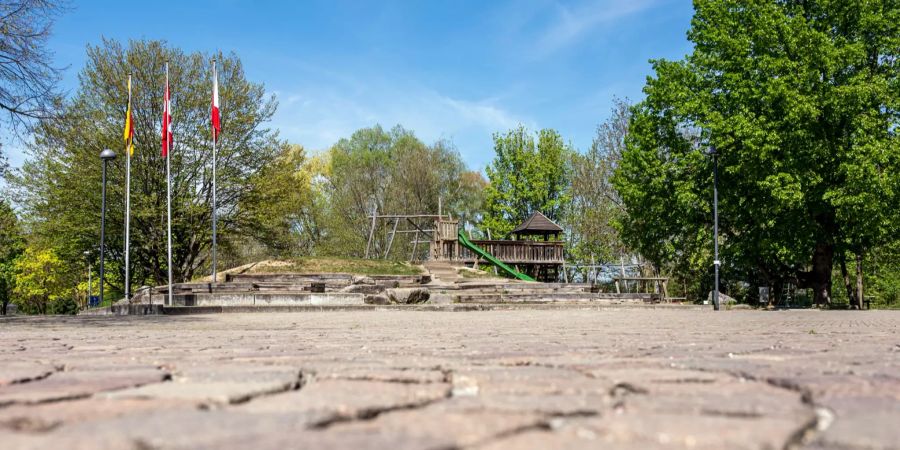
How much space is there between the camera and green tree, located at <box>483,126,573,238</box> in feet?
169

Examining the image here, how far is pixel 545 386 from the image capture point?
278 cm

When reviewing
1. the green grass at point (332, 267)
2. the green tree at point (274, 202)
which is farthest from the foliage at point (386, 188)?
Answer: the green grass at point (332, 267)

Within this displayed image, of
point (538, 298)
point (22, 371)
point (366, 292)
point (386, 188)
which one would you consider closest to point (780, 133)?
point (538, 298)

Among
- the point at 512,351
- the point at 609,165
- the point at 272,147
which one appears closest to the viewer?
the point at 512,351

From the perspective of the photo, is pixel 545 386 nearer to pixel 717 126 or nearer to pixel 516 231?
pixel 717 126

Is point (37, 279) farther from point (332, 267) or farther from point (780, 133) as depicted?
point (780, 133)

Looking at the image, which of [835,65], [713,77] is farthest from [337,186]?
[835,65]

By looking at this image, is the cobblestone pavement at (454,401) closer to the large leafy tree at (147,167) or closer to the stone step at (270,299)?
the stone step at (270,299)

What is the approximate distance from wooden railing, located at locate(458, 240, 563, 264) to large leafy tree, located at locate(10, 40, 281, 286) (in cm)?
1228

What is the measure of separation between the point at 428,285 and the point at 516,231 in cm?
1628

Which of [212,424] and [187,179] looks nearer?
[212,424]

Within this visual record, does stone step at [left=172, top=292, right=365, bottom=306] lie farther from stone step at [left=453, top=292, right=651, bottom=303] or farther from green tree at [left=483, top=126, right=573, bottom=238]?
green tree at [left=483, top=126, right=573, bottom=238]

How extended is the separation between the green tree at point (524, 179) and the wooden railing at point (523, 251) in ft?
37.6

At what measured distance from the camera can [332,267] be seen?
97.6ft
